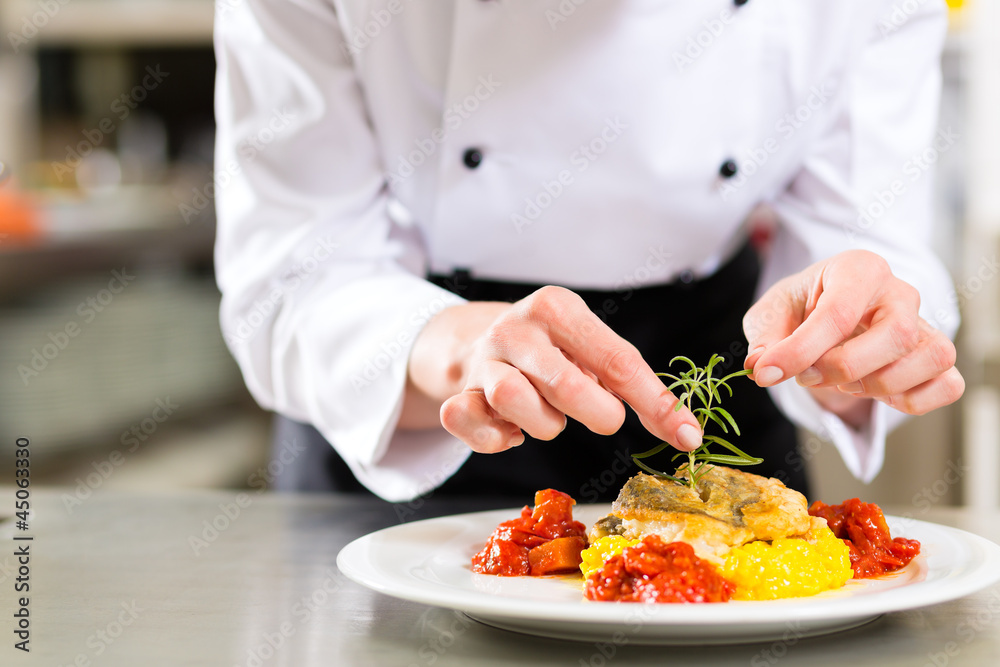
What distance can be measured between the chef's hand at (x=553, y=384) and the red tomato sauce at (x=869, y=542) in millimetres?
210

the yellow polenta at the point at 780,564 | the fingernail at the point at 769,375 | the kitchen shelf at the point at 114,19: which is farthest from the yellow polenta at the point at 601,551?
the kitchen shelf at the point at 114,19

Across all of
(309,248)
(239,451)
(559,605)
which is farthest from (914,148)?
(239,451)

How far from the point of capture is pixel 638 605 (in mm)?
726

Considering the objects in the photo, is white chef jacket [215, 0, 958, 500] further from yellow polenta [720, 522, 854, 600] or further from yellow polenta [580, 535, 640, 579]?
yellow polenta [720, 522, 854, 600]

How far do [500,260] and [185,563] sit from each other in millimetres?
606

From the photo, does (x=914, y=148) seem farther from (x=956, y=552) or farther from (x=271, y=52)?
(x=271, y=52)

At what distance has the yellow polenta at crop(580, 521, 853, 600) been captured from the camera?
82cm

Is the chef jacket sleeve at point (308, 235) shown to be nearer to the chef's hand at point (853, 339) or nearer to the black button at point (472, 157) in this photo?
the black button at point (472, 157)

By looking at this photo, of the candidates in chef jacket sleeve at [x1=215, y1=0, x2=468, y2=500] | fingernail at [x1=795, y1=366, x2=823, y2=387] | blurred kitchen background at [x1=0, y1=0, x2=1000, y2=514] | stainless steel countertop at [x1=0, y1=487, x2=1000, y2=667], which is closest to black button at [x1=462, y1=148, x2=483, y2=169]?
chef jacket sleeve at [x1=215, y1=0, x2=468, y2=500]

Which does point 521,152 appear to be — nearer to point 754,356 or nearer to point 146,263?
point 754,356

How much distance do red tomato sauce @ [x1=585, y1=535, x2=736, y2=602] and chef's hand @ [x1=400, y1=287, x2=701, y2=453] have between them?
0.11m

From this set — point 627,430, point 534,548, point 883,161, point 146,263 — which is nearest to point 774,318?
point 534,548

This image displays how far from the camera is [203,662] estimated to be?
77 centimetres

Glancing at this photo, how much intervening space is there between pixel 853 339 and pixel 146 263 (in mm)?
3092
